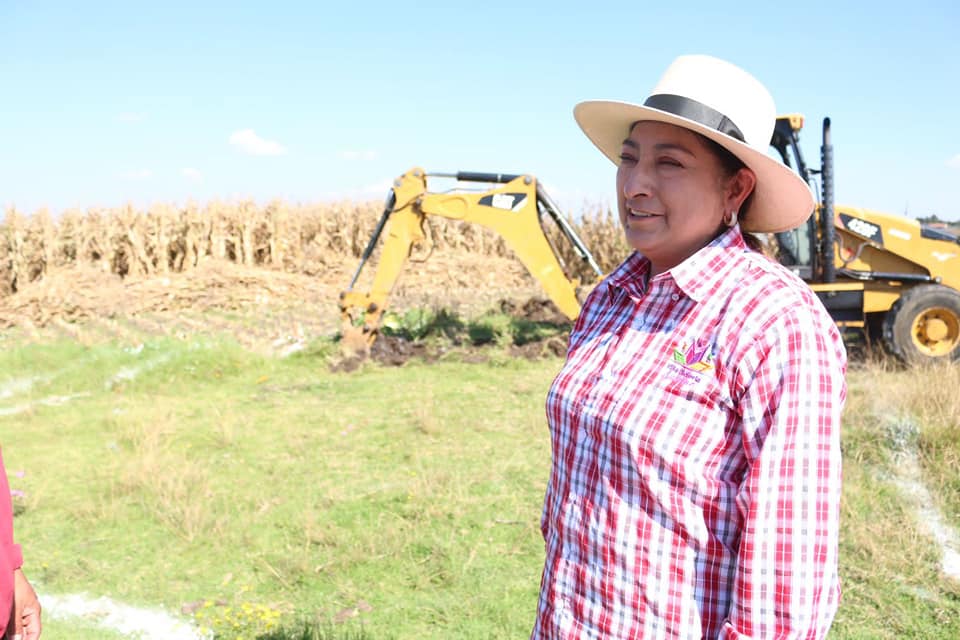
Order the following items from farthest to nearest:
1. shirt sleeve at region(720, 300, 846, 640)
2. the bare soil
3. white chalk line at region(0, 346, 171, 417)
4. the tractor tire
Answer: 1. the bare soil
2. the tractor tire
3. white chalk line at region(0, 346, 171, 417)
4. shirt sleeve at region(720, 300, 846, 640)

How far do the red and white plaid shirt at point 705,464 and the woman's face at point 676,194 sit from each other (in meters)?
0.07

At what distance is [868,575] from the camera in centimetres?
383

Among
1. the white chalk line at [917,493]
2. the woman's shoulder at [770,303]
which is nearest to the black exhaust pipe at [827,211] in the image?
the white chalk line at [917,493]

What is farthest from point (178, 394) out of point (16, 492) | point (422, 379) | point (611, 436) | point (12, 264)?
point (12, 264)

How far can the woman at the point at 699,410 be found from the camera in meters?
1.37

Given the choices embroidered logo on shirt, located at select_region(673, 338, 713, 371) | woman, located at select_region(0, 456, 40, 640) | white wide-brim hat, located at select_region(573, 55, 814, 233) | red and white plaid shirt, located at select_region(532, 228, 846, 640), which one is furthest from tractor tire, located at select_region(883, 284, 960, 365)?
woman, located at select_region(0, 456, 40, 640)

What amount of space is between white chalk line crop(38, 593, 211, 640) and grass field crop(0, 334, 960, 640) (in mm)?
59

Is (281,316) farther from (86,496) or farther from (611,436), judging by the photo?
(611,436)

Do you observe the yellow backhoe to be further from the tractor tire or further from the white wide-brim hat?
the white wide-brim hat

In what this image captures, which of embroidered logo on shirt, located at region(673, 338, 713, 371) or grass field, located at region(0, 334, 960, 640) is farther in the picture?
grass field, located at region(0, 334, 960, 640)

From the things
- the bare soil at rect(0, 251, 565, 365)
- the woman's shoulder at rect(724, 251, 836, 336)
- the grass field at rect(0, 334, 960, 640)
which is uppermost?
the woman's shoulder at rect(724, 251, 836, 336)

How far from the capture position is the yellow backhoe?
8180 mm

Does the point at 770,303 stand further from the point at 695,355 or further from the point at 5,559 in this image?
the point at 5,559

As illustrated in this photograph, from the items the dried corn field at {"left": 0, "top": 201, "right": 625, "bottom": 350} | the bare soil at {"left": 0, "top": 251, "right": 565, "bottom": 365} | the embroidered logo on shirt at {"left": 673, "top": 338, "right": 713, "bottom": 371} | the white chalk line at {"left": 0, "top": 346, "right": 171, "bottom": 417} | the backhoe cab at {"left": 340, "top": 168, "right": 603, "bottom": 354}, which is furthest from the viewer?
the dried corn field at {"left": 0, "top": 201, "right": 625, "bottom": 350}
